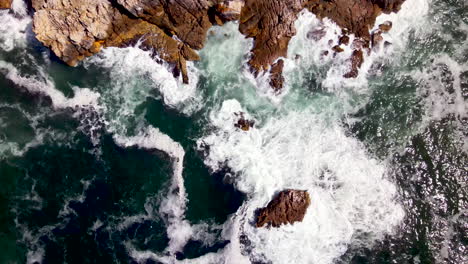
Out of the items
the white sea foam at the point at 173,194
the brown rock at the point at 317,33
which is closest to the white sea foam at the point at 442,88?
the brown rock at the point at 317,33

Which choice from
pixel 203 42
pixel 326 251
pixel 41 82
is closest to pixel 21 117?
pixel 41 82

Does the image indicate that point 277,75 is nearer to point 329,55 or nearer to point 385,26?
point 329,55

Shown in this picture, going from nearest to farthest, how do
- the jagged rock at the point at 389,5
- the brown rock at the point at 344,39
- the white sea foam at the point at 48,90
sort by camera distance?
the jagged rock at the point at 389,5
the brown rock at the point at 344,39
the white sea foam at the point at 48,90

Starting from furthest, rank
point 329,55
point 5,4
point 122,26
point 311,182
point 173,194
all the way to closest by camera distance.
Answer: point 329,55
point 5,4
point 173,194
point 311,182
point 122,26

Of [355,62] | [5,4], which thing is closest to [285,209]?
[355,62]

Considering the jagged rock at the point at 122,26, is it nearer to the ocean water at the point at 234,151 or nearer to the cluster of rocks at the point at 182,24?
the cluster of rocks at the point at 182,24
